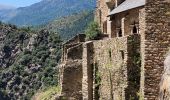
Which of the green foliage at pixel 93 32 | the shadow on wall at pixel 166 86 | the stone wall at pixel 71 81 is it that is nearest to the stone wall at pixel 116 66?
the stone wall at pixel 71 81

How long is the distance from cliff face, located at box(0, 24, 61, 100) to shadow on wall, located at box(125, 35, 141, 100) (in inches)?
4896

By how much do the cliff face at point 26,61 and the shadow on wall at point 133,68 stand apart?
408ft

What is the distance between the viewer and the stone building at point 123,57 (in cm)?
1964

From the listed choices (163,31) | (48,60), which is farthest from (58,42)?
(163,31)

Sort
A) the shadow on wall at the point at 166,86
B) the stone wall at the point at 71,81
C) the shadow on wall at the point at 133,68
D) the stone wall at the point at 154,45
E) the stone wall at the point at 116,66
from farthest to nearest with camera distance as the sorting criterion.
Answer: the stone wall at the point at 71,81, the stone wall at the point at 116,66, the shadow on wall at the point at 133,68, the stone wall at the point at 154,45, the shadow on wall at the point at 166,86

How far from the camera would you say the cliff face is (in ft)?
528

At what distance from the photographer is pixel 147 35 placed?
1962 cm

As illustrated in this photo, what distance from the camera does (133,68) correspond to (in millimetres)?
25109

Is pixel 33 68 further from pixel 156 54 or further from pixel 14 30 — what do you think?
pixel 156 54

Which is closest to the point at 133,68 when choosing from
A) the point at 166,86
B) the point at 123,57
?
the point at 123,57

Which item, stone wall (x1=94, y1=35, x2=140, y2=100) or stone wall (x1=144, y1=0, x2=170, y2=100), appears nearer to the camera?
stone wall (x1=144, y1=0, x2=170, y2=100)

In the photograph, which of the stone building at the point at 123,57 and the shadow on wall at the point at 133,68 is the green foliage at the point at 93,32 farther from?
the shadow on wall at the point at 133,68

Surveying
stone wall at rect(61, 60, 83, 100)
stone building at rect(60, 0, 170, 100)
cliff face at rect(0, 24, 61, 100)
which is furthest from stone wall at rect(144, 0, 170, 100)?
cliff face at rect(0, 24, 61, 100)

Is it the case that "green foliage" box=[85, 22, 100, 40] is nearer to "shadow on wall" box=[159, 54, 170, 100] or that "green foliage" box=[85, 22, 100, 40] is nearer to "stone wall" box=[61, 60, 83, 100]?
"stone wall" box=[61, 60, 83, 100]
